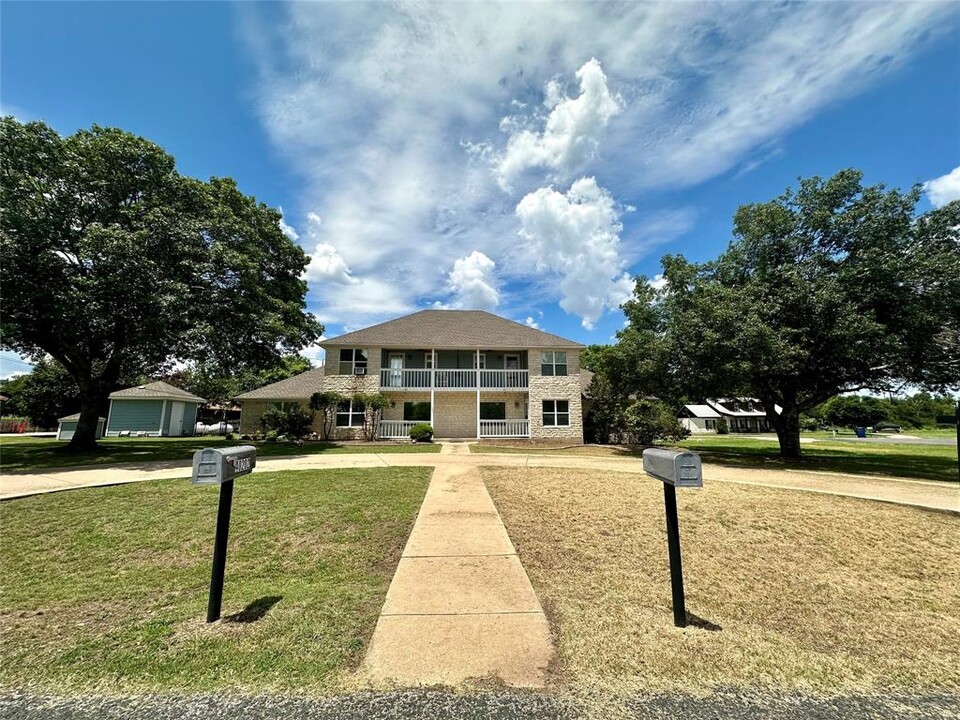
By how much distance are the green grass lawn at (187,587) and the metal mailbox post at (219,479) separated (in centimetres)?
23

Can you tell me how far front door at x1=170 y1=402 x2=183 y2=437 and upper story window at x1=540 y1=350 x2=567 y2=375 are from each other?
28.0m

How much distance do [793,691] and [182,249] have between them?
18.8m

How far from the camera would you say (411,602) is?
3.90m

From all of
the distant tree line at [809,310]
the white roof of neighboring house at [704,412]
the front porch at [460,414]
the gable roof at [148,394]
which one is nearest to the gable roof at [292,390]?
the front porch at [460,414]

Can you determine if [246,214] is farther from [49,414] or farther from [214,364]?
[49,414]

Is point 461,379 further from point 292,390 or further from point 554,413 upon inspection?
point 292,390

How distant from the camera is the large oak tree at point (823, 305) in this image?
1399 centimetres

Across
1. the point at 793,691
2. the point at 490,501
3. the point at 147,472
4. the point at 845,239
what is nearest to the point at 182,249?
the point at 147,472

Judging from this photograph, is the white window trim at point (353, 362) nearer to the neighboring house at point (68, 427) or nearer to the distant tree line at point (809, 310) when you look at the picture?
the distant tree line at point (809, 310)

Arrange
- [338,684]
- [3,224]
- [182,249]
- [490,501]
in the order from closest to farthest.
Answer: [338,684]
[490,501]
[3,224]
[182,249]

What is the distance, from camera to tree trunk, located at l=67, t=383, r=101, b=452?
16.7 m

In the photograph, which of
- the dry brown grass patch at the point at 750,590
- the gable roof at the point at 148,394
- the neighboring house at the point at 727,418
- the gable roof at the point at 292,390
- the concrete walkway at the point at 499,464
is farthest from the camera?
the neighboring house at the point at 727,418

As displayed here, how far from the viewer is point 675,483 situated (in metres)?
3.57

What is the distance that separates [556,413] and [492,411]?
3892mm
